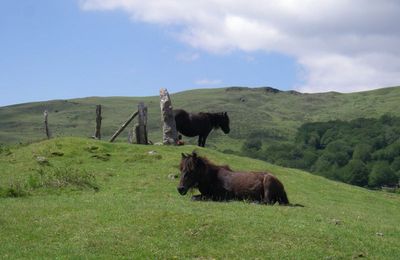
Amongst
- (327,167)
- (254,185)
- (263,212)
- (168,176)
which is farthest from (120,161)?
(327,167)

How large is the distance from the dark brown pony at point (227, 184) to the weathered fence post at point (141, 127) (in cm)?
1645

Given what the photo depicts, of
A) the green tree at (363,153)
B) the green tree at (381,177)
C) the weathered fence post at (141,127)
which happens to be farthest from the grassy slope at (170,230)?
the green tree at (363,153)

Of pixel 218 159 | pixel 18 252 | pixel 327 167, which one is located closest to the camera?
pixel 18 252

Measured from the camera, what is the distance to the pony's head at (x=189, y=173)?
778 inches

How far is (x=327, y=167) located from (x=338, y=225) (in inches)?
5579

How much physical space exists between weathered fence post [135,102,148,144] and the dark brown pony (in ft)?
54.0

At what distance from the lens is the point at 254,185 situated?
778 inches

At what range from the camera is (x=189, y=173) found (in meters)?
19.8

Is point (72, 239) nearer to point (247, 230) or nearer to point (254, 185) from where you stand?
point (247, 230)

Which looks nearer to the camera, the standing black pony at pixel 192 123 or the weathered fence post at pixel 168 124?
the weathered fence post at pixel 168 124

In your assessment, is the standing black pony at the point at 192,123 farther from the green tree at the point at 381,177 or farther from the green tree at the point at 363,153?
the green tree at the point at 363,153

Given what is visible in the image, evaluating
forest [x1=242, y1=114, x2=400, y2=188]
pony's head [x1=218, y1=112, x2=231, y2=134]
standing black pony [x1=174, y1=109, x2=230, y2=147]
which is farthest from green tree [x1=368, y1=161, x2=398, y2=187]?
standing black pony [x1=174, y1=109, x2=230, y2=147]

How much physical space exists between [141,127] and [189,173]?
17.1 m

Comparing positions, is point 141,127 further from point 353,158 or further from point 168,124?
point 353,158
